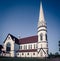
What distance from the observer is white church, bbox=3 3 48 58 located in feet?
190

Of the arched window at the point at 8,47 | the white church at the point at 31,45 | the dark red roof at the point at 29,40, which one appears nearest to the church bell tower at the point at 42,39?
the white church at the point at 31,45

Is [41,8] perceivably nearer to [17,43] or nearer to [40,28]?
[40,28]

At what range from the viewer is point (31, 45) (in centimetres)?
6481

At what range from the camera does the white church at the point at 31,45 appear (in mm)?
57844

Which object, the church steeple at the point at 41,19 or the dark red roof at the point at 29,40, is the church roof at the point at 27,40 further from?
the church steeple at the point at 41,19

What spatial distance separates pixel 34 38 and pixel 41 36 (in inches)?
271

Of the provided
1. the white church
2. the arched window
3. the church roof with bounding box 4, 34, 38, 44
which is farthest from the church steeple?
the arched window

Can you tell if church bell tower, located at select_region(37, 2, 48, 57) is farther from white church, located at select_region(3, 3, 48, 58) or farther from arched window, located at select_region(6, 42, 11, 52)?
arched window, located at select_region(6, 42, 11, 52)

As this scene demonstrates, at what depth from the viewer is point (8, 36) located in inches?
2544

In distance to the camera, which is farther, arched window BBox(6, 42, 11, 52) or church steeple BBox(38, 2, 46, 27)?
arched window BBox(6, 42, 11, 52)

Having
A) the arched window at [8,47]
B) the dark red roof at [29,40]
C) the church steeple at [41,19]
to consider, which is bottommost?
→ the arched window at [8,47]

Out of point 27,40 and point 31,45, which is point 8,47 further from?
point 31,45

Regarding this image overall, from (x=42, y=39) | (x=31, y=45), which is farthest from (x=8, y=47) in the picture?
(x=42, y=39)

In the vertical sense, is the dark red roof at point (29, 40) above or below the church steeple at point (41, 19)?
below
